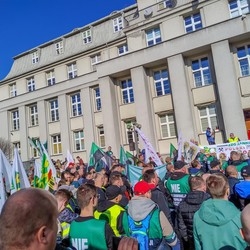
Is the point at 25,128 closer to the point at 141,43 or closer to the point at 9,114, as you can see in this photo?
the point at 9,114

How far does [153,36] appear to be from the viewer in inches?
1009

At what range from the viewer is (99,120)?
27.5 meters

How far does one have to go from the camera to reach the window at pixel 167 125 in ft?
78.8

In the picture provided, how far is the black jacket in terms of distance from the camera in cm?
438

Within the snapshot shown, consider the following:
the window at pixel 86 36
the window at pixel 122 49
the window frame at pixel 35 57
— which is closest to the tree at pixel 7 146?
the window frame at pixel 35 57

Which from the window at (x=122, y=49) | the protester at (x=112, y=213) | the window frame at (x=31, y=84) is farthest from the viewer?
the window frame at (x=31, y=84)

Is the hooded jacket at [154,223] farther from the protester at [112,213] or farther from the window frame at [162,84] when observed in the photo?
the window frame at [162,84]

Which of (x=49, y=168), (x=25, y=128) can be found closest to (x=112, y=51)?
(x=25, y=128)

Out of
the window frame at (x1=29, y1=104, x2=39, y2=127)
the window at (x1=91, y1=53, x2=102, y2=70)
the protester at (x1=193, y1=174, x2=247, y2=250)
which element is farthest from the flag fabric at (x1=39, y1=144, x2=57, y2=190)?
the window frame at (x1=29, y1=104, x2=39, y2=127)

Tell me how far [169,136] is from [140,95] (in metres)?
4.16

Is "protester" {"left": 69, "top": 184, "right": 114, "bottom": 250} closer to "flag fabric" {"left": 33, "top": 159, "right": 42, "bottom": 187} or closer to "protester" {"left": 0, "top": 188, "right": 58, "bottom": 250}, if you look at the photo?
"protester" {"left": 0, "top": 188, "right": 58, "bottom": 250}

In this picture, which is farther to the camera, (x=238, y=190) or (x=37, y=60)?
(x=37, y=60)

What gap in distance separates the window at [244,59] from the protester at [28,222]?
22.0m

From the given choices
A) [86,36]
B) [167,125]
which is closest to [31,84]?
[86,36]
